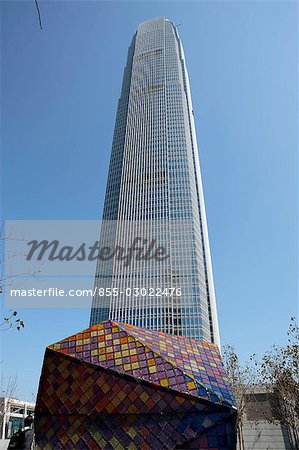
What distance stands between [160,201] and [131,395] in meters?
94.6

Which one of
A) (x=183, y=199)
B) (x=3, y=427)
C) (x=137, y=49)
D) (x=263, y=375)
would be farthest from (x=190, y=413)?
(x=137, y=49)

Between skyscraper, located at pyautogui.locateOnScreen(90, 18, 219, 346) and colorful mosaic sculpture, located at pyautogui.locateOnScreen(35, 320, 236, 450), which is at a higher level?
skyscraper, located at pyautogui.locateOnScreen(90, 18, 219, 346)

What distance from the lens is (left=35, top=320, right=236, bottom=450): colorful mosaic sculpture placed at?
42.7 feet

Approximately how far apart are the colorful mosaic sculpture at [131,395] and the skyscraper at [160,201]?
Answer: 244 ft

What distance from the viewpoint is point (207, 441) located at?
12.7 metres

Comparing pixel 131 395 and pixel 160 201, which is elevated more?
pixel 160 201

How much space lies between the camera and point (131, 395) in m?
13.9

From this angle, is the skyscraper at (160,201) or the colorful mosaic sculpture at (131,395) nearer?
the colorful mosaic sculpture at (131,395)

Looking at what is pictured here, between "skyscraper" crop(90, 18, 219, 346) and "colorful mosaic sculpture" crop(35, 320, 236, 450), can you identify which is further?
"skyscraper" crop(90, 18, 219, 346)

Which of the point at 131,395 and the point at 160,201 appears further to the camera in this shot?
the point at 160,201

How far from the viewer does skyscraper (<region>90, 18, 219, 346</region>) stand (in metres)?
92.6

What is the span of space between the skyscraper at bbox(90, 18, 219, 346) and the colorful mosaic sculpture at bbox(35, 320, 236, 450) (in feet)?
244

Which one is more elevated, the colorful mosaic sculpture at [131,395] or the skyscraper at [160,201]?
the skyscraper at [160,201]

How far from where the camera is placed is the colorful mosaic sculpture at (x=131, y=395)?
1301 cm
